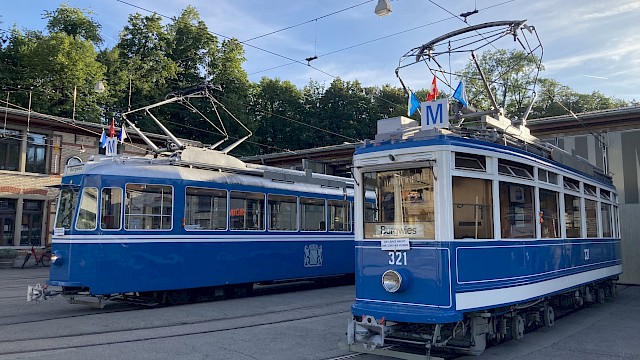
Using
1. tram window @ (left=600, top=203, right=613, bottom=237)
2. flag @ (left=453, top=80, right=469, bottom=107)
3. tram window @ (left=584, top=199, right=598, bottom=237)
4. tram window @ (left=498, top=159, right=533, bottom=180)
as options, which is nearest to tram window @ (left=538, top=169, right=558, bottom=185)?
tram window @ (left=498, top=159, right=533, bottom=180)

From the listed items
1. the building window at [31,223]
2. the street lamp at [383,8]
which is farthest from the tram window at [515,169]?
the building window at [31,223]

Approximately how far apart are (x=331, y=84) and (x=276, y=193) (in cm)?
3379

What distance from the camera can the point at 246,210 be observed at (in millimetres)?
13555

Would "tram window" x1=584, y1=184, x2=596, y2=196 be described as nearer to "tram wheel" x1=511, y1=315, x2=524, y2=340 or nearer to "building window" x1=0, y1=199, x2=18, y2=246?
"tram wheel" x1=511, y1=315, x2=524, y2=340

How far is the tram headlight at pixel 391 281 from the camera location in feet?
22.1

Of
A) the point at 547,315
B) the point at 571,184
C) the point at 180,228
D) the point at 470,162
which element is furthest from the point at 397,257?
Result: the point at 180,228

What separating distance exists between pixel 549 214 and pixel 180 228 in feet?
25.1

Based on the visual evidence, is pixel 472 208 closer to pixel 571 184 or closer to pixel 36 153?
pixel 571 184

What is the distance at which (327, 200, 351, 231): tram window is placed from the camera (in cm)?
1636

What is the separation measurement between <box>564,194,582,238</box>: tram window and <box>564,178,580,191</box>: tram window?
0.54 feet

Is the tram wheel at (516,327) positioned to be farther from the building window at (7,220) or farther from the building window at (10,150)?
the building window at (10,150)

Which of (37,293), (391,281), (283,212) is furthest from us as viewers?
(283,212)

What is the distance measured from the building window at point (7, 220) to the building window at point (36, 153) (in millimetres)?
1821

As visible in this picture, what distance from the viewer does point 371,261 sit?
23.6ft
